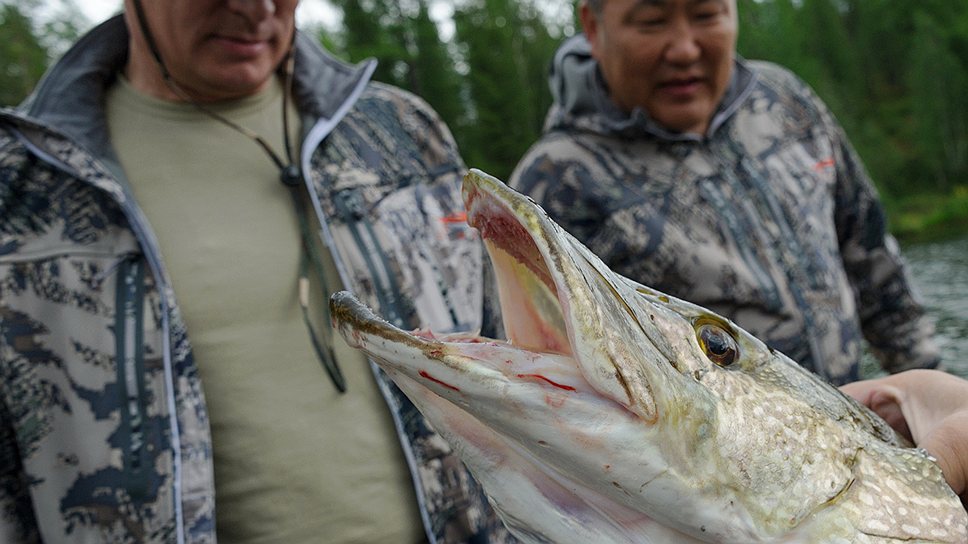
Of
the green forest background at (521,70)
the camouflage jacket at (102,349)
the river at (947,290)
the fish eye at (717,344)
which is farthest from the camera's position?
the green forest background at (521,70)

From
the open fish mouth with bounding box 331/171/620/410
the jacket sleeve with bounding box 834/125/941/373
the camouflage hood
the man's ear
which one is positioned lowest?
the jacket sleeve with bounding box 834/125/941/373

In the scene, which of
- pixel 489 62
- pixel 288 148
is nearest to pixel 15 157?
pixel 288 148

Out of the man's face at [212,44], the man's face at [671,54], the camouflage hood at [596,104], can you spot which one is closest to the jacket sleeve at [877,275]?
the camouflage hood at [596,104]

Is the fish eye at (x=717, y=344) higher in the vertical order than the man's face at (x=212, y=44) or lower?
lower

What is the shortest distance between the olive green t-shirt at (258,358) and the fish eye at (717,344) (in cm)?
119

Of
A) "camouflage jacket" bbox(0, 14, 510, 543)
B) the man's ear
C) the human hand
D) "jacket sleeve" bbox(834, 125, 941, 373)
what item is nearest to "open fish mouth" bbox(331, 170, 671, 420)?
the human hand

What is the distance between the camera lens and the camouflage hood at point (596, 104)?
3.01 metres

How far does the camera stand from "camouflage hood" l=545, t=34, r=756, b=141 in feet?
9.87

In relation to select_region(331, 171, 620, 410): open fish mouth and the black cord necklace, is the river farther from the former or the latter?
select_region(331, 171, 620, 410): open fish mouth

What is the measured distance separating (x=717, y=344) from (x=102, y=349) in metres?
1.59

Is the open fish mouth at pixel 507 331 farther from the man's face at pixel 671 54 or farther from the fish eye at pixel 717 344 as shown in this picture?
the man's face at pixel 671 54

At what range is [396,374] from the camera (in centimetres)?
118

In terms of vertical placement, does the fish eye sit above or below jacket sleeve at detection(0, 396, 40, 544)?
above

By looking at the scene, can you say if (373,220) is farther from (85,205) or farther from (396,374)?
(396,374)
